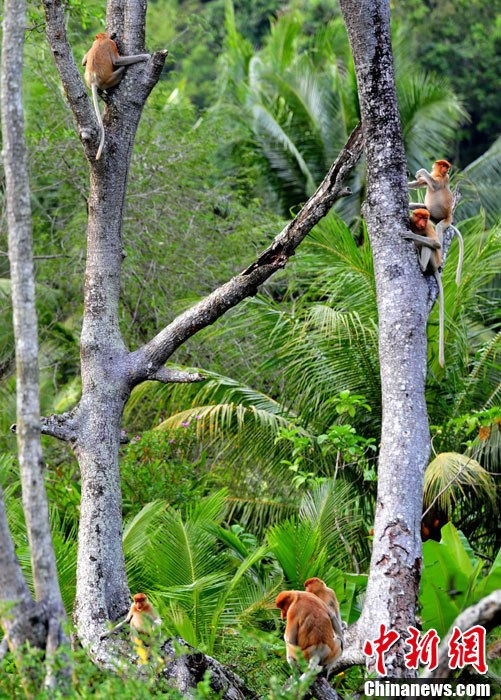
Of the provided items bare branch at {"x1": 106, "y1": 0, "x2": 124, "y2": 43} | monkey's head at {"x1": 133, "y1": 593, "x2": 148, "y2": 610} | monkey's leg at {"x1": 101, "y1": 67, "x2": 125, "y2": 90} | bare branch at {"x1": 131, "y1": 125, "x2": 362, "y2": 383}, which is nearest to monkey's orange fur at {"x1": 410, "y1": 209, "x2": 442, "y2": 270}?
bare branch at {"x1": 131, "y1": 125, "x2": 362, "y2": 383}

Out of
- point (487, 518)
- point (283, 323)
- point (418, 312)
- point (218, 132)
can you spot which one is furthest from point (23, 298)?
point (218, 132)

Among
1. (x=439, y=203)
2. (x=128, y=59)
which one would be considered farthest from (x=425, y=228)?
(x=128, y=59)

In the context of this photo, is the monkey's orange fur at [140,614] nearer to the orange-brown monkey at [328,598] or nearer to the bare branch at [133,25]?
the orange-brown monkey at [328,598]

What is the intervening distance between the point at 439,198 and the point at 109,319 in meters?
2.17

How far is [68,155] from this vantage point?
34.4ft

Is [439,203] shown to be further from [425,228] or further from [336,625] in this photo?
[336,625]

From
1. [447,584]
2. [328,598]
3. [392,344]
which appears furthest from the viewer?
[447,584]

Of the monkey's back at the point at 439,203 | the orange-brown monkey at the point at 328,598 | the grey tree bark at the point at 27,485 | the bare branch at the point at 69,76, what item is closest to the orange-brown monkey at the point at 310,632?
the orange-brown monkey at the point at 328,598

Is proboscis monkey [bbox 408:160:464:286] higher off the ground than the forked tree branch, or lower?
lower

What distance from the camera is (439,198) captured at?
19.6ft

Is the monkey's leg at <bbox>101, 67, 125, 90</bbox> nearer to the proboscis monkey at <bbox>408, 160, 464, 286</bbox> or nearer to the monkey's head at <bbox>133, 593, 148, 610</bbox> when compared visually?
the proboscis monkey at <bbox>408, 160, 464, 286</bbox>

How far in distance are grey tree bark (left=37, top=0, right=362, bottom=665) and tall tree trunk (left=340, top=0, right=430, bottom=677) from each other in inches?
8.3

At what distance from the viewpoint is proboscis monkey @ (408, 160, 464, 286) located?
5.84 m

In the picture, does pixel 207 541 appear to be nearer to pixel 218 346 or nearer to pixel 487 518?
pixel 487 518
